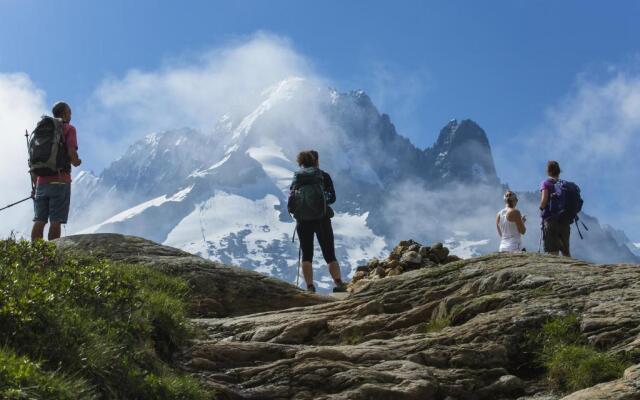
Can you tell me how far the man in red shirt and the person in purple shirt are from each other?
10411 mm

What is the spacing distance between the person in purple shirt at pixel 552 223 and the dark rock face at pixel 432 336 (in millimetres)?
4957

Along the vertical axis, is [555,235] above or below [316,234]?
below

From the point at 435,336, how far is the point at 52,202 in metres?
8.55

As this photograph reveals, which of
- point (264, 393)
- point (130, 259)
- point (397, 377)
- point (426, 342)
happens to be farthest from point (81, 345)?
point (130, 259)

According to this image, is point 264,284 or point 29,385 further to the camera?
point 264,284

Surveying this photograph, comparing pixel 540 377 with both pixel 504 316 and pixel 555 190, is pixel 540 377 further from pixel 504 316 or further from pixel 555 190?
pixel 555 190

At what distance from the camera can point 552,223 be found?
17.7 metres

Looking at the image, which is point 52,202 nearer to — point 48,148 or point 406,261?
point 48,148

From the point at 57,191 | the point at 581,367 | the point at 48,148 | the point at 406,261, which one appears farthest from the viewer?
the point at 406,261

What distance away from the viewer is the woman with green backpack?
1661cm

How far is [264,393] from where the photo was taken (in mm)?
9320

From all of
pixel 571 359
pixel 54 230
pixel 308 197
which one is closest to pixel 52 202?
pixel 54 230

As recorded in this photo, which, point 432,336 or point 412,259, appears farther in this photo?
point 412,259

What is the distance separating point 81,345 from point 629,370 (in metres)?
6.09
